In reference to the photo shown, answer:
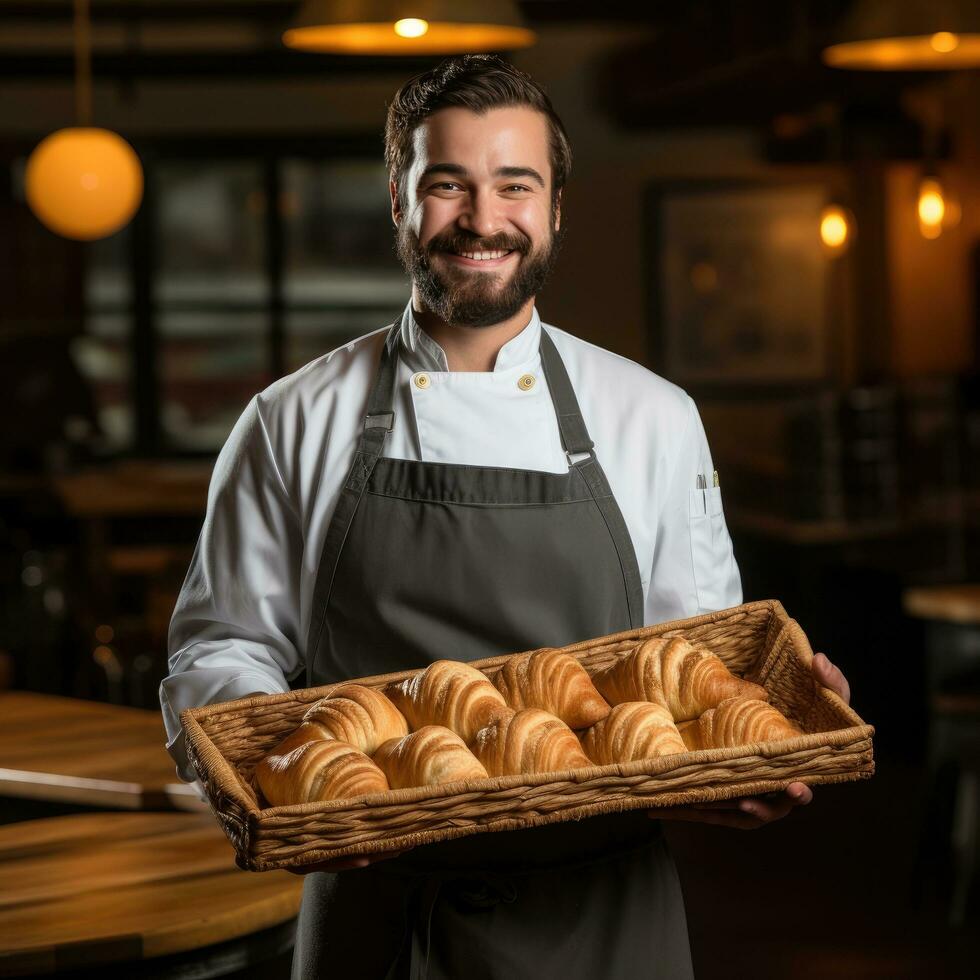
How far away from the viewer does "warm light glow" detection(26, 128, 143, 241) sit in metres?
4.75

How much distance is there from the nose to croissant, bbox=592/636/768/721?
494 millimetres

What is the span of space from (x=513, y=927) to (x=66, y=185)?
372cm

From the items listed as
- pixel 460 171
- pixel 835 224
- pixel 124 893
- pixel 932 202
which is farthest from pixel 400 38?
pixel 932 202

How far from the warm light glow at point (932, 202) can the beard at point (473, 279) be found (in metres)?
4.88

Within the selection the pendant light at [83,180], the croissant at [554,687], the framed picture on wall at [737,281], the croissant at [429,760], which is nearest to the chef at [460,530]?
the croissant at [554,687]

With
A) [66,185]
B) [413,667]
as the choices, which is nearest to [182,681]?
[413,667]

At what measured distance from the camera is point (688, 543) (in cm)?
183

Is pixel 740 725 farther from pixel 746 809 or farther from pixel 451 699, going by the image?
pixel 451 699

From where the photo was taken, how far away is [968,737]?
162 inches

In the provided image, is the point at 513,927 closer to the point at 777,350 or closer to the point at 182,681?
the point at 182,681

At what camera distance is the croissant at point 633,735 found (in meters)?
1.47

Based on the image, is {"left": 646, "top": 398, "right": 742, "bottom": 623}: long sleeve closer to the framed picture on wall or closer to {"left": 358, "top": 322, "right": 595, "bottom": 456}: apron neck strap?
{"left": 358, "top": 322, "right": 595, "bottom": 456}: apron neck strap

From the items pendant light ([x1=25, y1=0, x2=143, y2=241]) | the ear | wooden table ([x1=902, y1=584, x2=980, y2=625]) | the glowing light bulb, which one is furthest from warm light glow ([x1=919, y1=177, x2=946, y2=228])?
the ear

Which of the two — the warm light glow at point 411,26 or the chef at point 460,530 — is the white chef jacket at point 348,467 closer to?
the chef at point 460,530
